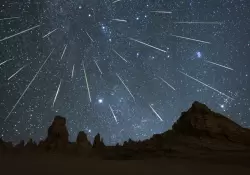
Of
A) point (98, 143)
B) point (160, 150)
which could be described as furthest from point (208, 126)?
point (98, 143)

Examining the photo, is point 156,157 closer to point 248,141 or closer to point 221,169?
point 221,169

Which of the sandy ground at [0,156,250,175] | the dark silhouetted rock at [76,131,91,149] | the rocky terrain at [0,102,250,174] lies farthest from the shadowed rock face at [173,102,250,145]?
the dark silhouetted rock at [76,131,91,149]

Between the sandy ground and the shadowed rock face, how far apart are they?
815 cm

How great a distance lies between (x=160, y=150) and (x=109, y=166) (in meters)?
7.30

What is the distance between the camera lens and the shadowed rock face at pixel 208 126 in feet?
100

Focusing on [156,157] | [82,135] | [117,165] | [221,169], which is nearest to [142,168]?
[117,165]

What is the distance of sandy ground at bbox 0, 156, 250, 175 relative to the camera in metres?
19.9

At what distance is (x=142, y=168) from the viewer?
70.1 ft

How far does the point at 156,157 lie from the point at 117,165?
4.88 meters

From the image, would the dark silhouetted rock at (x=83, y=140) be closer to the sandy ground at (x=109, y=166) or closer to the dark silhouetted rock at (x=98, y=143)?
the dark silhouetted rock at (x=98, y=143)

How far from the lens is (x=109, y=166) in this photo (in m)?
21.8

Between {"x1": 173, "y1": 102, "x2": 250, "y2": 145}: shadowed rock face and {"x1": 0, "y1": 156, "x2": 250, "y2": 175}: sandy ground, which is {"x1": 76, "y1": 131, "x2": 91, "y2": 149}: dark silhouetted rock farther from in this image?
{"x1": 173, "y1": 102, "x2": 250, "y2": 145}: shadowed rock face

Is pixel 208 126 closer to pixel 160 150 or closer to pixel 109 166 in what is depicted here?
pixel 160 150

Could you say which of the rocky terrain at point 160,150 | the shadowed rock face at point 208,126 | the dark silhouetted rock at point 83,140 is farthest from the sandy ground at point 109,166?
the shadowed rock face at point 208,126
